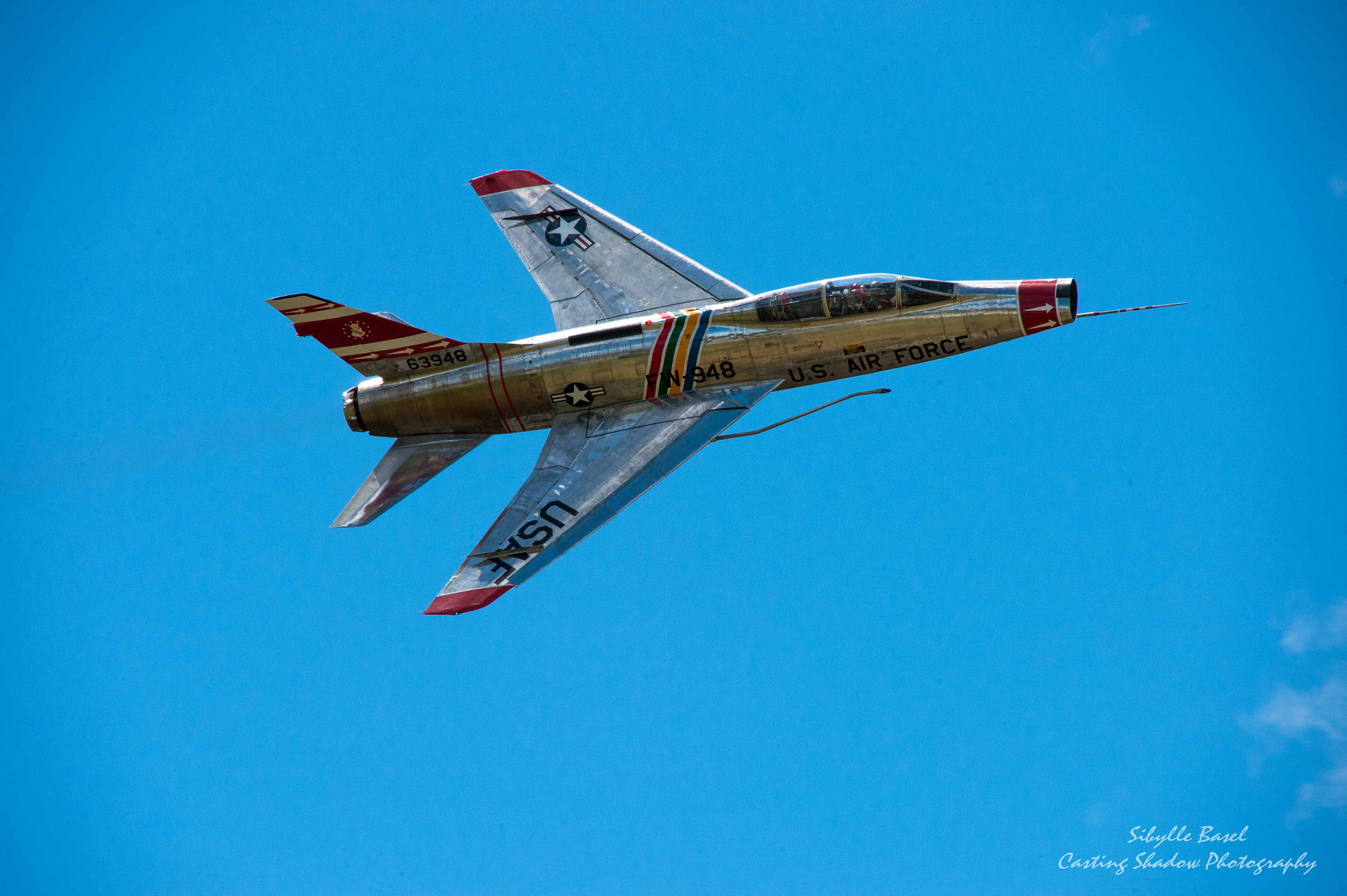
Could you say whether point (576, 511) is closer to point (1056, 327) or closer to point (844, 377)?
point (844, 377)

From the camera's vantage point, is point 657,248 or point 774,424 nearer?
point 774,424

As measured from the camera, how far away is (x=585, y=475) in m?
29.6

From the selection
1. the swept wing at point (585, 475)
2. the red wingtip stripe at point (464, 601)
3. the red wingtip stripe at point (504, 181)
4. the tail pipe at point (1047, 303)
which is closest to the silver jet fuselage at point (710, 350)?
the tail pipe at point (1047, 303)

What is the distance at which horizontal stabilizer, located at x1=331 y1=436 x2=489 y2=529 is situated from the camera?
103 feet

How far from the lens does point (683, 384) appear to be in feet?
99.9

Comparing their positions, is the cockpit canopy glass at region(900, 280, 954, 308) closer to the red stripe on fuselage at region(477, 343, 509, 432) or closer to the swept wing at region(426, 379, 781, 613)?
the swept wing at region(426, 379, 781, 613)

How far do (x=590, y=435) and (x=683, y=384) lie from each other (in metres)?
2.45

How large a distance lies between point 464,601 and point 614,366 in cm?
683

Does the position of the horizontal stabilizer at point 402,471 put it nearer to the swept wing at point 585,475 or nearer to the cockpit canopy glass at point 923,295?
the swept wing at point 585,475

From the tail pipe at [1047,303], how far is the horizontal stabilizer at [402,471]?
511 inches

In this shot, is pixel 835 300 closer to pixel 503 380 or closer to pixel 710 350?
pixel 710 350

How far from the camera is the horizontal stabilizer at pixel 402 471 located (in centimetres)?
3128

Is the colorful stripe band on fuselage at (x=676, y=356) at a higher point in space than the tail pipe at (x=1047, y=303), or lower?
lower

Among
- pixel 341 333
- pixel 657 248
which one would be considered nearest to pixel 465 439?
pixel 341 333
